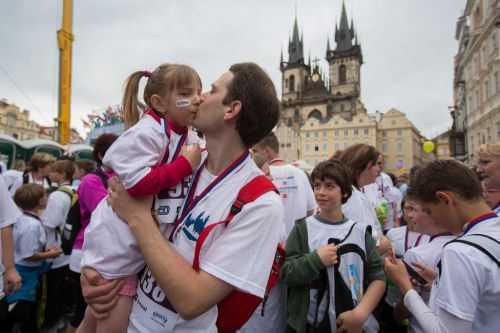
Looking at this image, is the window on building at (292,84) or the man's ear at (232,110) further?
the window on building at (292,84)

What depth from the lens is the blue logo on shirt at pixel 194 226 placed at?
134 cm

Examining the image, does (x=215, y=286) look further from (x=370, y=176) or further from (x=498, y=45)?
(x=498, y=45)

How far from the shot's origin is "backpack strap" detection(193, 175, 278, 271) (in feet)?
4.20

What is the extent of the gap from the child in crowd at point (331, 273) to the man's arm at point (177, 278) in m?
1.22

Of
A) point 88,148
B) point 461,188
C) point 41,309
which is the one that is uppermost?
point 88,148

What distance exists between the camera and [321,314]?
240cm

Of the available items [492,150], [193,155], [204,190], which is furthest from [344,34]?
[204,190]

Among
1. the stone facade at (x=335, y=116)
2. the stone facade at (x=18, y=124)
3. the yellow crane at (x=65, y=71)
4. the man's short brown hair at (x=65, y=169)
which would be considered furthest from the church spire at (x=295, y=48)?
the man's short brown hair at (x=65, y=169)

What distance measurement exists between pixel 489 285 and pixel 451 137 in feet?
136

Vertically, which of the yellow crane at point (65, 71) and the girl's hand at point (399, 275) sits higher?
the yellow crane at point (65, 71)

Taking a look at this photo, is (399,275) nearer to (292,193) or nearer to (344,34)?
(292,193)

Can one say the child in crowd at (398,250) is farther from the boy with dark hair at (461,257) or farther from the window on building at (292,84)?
the window on building at (292,84)

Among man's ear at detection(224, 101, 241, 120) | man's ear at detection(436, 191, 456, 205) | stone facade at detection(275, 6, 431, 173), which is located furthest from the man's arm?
stone facade at detection(275, 6, 431, 173)

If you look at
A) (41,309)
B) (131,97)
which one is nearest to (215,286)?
(131,97)
